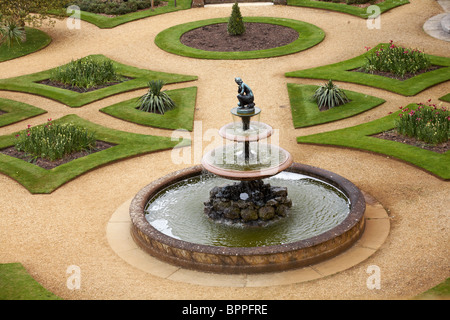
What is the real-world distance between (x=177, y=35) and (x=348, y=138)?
15.8 m

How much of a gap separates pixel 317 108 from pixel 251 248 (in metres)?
11.1

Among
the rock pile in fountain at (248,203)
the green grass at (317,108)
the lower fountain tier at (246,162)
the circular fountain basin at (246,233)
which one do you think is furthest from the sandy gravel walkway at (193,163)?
the lower fountain tier at (246,162)

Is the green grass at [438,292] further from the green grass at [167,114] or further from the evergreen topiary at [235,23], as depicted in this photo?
the evergreen topiary at [235,23]

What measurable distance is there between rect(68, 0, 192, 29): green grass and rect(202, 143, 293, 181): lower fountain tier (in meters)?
21.8

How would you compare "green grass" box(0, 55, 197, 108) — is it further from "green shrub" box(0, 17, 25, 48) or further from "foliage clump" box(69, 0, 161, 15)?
"foliage clump" box(69, 0, 161, 15)

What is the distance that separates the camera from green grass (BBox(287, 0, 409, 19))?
34.3 m

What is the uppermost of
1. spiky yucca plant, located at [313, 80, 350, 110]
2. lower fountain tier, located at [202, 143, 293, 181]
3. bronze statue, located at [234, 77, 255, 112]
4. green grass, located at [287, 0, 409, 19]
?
bronze statue, located at [234, 77, 255, 112]

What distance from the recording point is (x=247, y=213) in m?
14.8

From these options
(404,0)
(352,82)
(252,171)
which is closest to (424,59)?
(352,82)

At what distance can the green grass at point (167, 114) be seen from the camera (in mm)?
22062

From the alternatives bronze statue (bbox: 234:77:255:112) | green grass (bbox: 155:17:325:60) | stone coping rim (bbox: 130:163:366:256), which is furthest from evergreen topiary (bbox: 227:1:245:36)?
bronze statue (bbox: 234:77:255:112)

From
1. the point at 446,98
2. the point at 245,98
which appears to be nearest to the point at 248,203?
the point at 245,98

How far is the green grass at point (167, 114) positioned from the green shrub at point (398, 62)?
796 cm

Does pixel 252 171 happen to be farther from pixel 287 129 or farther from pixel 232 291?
pixel 287 129
